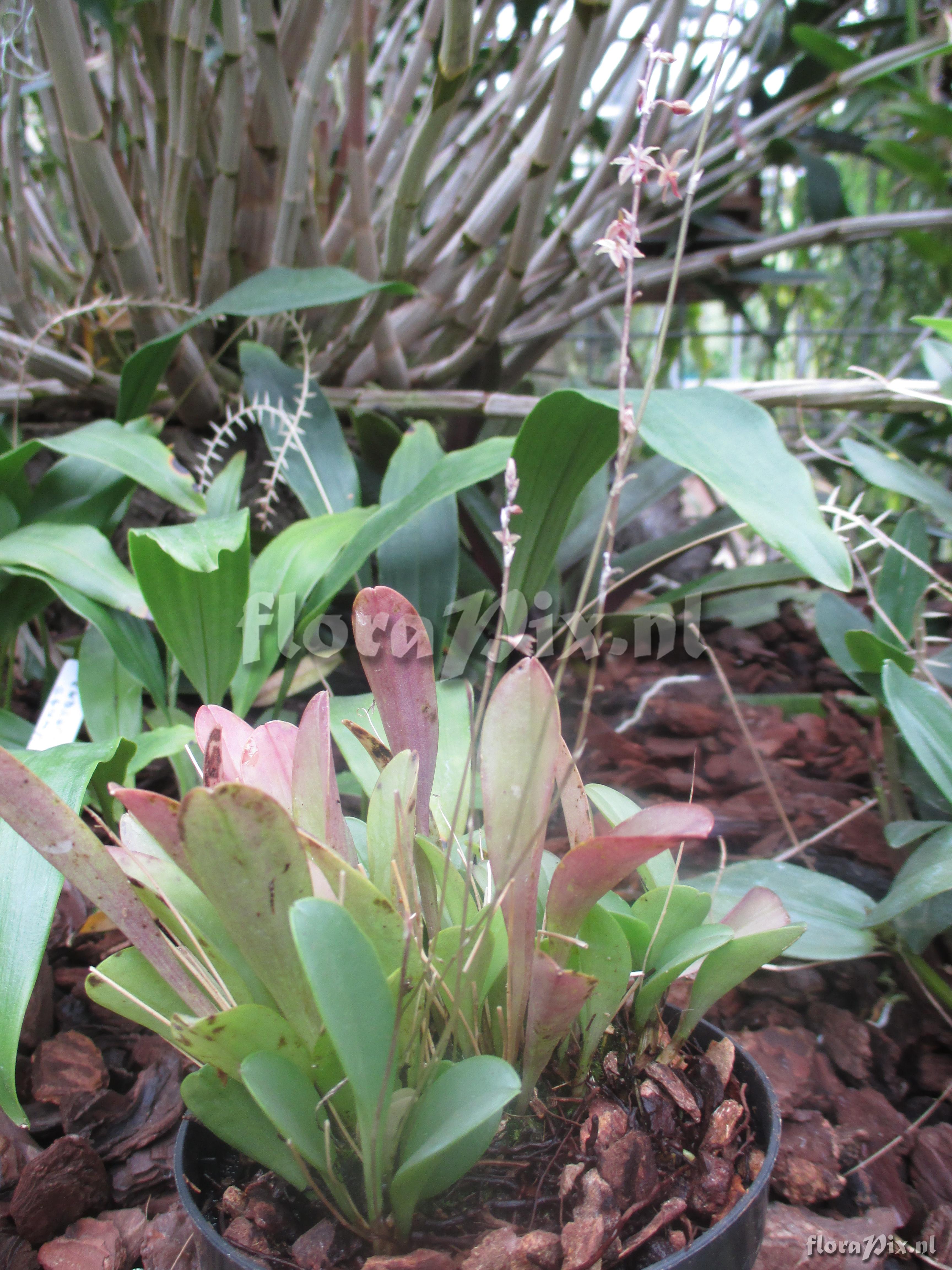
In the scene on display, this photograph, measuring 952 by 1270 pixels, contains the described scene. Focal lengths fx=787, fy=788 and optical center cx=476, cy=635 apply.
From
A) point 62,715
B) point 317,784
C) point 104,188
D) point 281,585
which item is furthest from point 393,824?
point 104,188

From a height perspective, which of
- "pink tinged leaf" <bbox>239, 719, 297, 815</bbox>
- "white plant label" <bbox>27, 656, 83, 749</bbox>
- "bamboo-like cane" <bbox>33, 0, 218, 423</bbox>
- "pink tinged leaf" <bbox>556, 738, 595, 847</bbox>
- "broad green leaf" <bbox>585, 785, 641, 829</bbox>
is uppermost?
"bamboo-like cane" <bbox>33, 0, 218, 423</bbox>

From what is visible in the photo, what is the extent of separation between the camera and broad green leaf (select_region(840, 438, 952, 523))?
89cm

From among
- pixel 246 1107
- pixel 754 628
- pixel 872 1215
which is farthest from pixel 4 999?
pixel 754 628

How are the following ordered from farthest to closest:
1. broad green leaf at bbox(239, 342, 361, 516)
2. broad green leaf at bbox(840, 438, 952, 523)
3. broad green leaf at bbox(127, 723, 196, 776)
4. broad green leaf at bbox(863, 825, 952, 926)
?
1. broad green leaf at bbox(239, 342, 361, 516)
2. broad green leaf at bbox(840, 438, 952, 523)
3. broad green leaf at bbox(127, 723, 196, 776)
4. broad green leaf at bbox(863, 825, 952, 926)

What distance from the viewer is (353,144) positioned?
101 cm

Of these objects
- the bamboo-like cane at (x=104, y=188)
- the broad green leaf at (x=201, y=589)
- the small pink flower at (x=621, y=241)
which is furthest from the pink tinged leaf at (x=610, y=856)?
the bamboo-like cane at (x=104, y=188)

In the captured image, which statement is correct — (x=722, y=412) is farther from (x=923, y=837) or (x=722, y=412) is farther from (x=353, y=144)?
(x=353, y=144)

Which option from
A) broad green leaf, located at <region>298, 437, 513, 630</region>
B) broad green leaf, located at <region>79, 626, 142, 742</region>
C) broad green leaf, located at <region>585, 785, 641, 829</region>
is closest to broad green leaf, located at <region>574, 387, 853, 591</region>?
broad green leaf, located at <region>298, 437, 513, 630</region>

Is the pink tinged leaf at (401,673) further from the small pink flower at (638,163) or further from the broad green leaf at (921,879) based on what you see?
the broad green leaf at (921,879)

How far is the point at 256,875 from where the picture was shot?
31 centimetres

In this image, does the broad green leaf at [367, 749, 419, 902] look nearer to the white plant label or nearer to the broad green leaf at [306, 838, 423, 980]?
the broad green leaf at [306, 838, 423, 980]

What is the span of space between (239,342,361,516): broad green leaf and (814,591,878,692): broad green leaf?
0.57 meters

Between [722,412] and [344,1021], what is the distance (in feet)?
1.96

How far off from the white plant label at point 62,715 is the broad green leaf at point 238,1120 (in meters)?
0.47
